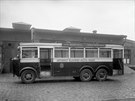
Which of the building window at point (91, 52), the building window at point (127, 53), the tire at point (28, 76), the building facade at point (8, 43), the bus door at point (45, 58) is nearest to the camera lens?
the tire at point (28, 76)

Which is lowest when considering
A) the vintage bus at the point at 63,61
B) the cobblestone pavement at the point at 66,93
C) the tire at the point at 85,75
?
the cobblestone pavement at the point at 66,93

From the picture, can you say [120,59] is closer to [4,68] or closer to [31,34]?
[31,34]

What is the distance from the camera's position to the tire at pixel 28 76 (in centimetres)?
1327

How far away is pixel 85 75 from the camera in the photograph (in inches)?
571

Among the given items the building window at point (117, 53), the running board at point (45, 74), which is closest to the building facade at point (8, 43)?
the running board at point (45, 74)

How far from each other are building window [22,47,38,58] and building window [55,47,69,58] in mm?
1450

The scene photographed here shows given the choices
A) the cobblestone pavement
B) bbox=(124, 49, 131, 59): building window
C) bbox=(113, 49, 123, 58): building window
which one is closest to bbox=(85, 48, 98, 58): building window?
bbox=(113, 49, 123, 58): building window

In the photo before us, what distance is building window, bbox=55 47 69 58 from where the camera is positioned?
14.1 metres

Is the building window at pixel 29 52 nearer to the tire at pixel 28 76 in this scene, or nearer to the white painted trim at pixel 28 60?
the white painted trim at pixel 28 60

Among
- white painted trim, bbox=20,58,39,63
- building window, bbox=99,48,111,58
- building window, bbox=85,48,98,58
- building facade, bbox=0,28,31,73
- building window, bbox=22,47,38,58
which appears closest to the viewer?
white painted trim, bbox=20,58,39,63

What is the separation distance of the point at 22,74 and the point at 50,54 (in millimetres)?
2488

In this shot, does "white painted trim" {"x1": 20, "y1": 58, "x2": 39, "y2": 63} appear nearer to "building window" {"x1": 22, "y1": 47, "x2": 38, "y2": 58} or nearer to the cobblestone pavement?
"building window" {"x1": 22, "y1": 47, "x2": 38, "y2": 58}

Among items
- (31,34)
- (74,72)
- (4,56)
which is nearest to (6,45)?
(4,56)

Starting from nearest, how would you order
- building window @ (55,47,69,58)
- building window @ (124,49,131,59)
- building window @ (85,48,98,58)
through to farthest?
building window @ (55,47,69,58) → building window @ (85,48,98,58) → building window @ (124,49,131,59)
